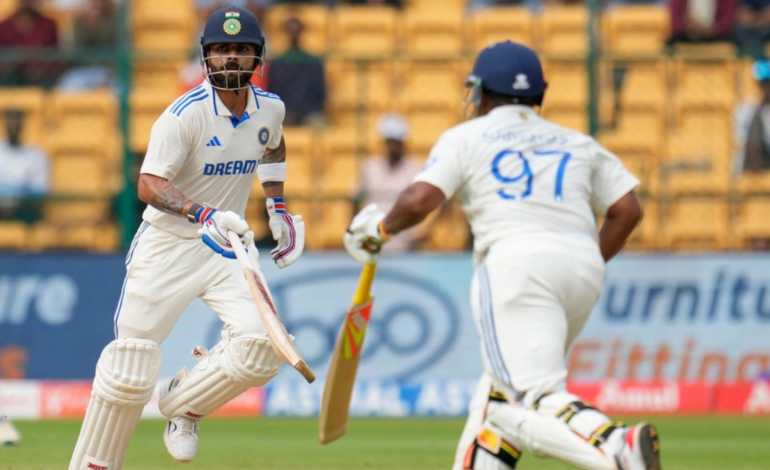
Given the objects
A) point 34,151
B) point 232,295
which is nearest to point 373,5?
point 34,151

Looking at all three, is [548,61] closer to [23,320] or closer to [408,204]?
[23,320]

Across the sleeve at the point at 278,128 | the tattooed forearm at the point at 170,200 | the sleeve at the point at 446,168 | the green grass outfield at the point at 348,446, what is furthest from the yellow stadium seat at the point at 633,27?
the sleeve at the point at 446,168

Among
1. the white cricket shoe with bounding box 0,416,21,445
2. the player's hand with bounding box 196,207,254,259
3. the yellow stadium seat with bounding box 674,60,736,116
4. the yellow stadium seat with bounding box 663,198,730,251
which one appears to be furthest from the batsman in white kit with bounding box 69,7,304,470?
the yellow stadium seat with bounding box 674,60,736,116

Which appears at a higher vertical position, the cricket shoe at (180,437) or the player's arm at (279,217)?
the player's arm at (279,217)

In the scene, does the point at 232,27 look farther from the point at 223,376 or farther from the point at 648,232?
the point at 648,232

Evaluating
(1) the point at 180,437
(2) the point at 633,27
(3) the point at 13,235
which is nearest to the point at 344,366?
(1) the point at 180,437

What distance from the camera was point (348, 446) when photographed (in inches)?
297

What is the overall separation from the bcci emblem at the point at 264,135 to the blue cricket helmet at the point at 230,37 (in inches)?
8.3

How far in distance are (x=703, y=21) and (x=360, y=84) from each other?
8.96ft

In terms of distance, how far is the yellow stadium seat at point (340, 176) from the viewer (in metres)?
10.1

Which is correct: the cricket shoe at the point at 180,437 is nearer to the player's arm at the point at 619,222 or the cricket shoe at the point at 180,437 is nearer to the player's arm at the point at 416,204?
the player's arm at the point at 416,204

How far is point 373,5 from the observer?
11.4m

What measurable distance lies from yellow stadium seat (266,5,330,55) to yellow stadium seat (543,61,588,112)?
2.07 metres

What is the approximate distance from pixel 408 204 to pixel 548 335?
0.61 metres
